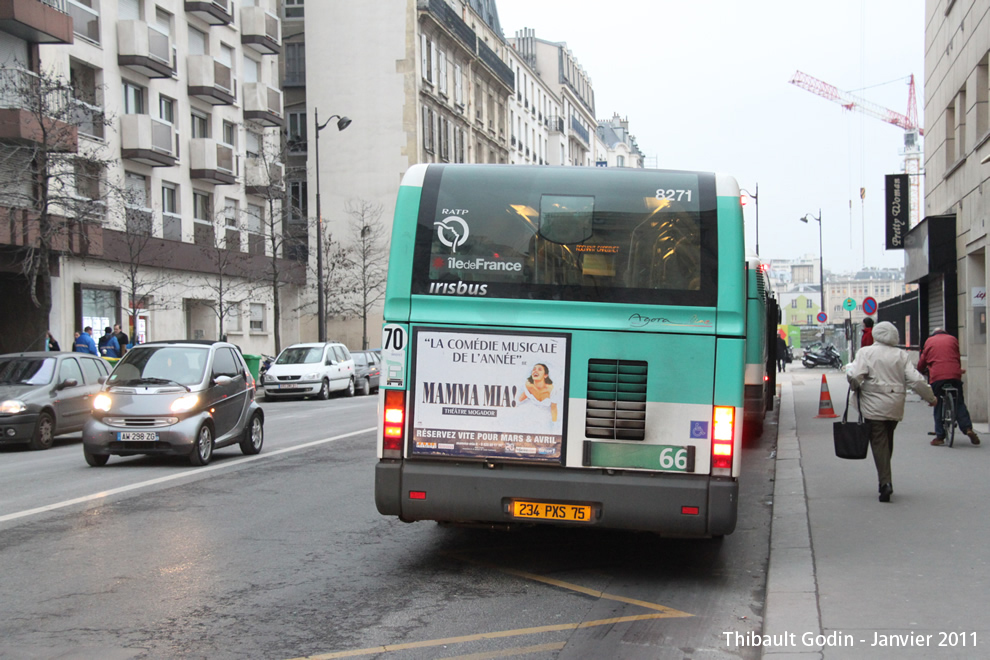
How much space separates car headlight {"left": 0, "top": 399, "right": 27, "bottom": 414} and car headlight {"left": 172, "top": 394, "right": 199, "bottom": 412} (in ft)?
14.9

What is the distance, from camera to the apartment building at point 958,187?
16953 millimetres

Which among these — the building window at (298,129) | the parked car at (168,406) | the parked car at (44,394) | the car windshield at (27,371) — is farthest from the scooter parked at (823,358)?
the parked car at (168,406)

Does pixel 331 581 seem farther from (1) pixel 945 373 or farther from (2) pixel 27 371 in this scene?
(2) pixel 27 371

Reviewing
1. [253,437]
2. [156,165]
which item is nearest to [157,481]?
[253,437]

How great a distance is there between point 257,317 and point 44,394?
2829 centimetres

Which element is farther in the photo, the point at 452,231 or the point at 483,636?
the point at 452,231

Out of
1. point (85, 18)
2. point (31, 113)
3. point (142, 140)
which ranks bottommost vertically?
point (31, 113)

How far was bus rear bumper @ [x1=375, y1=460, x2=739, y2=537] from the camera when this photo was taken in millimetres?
6668

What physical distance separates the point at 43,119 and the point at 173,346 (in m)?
12.6

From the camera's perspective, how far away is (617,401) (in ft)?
22.4

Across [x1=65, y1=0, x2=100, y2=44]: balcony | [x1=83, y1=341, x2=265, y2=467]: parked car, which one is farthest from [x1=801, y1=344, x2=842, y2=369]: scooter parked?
[x1=83, y1=341, x2=265, y2=467]: parked car

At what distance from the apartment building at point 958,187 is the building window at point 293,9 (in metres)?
40.2

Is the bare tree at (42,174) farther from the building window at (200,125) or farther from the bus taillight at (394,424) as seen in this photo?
the bus taillight at (394,424)

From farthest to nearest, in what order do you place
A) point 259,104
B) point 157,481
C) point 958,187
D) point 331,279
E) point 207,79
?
point 331,279 < point 259,104 < point 207,79 < point 958,187 < point 157,481
